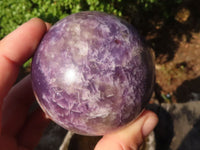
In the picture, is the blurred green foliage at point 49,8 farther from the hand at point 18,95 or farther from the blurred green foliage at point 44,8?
the hand at point 18,95

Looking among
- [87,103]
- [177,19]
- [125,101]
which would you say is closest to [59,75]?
[87,103]

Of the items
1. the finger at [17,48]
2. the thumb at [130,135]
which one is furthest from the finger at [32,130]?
the thumb at [130,135]

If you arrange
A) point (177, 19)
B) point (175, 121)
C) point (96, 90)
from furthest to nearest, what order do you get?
point (177, 19)
point (175, 121)
point (96, 90)

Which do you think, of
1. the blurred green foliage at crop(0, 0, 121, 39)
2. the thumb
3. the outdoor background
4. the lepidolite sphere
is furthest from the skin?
the outdoor background

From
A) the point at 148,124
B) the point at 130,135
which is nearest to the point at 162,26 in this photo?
the point at 148,124

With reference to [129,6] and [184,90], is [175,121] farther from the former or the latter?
[129,6]

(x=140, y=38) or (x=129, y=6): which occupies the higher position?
(x=140, y=38)

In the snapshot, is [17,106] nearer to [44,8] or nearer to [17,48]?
[17,48]
